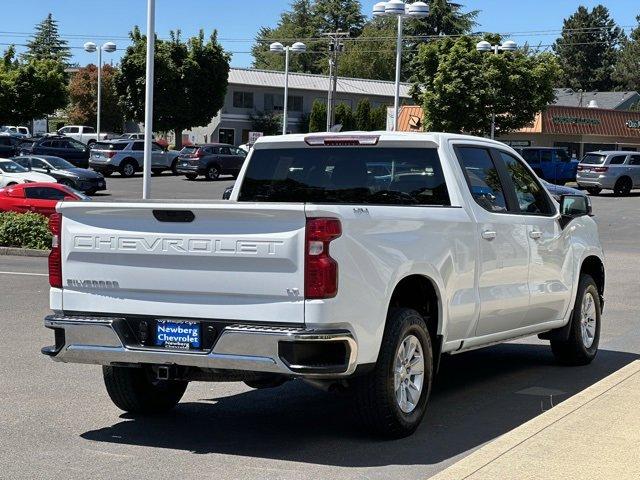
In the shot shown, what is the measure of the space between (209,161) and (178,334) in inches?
1872

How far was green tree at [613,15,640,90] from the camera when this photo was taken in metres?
122

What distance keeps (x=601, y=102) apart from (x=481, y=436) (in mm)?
97445

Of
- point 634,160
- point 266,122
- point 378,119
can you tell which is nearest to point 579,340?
point 634,160

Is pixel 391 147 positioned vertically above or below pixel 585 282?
above

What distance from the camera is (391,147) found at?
8328mm

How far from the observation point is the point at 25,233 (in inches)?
884

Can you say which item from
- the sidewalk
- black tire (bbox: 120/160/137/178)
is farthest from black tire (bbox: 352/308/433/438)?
black tire (bbox: 120/160/137/178)

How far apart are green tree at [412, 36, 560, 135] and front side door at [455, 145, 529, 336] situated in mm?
51672

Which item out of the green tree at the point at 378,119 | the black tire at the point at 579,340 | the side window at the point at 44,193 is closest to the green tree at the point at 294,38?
the green tree at the point at 378,119

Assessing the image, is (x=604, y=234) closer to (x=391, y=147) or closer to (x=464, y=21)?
(x=391, y=147)

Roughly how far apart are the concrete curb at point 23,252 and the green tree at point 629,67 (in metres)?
108

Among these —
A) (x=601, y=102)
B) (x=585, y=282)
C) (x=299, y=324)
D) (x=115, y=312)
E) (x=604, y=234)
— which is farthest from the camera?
(x=601, y=102)

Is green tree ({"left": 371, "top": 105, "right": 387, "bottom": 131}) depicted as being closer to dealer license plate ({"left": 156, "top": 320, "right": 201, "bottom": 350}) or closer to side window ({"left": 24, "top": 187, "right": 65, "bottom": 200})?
side window ({"left": 24, "top": 187, "right": 65, "bottom": 200})

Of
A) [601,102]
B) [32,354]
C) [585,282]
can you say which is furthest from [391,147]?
[601,102]
